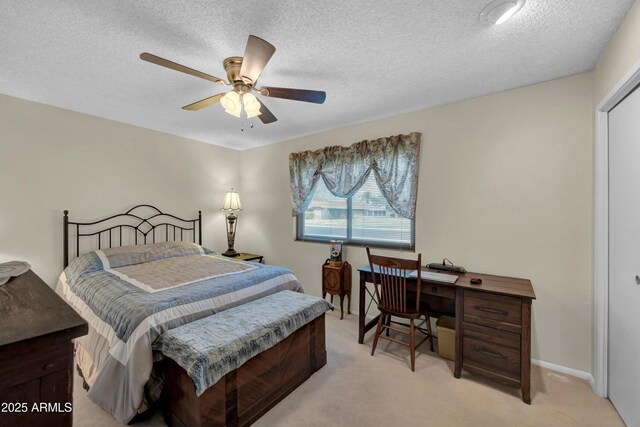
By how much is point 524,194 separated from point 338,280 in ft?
6.93

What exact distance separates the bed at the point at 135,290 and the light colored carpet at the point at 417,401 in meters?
0.32

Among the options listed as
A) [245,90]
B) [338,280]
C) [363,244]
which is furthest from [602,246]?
[245,90]

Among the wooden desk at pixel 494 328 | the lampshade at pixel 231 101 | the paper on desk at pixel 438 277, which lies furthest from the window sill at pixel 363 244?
the lampshade at pixel 231 101

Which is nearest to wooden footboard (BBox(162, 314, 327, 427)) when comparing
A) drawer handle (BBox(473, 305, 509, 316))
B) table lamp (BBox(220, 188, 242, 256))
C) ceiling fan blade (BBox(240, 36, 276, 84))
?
drawer handle (BBox(473, 305, 509, 316))

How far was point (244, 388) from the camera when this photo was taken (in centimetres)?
175

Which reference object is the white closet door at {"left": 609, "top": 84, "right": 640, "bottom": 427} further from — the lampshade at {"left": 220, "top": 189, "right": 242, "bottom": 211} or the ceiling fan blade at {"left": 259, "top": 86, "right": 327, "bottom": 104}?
the lampshade at {"left": 220, "top": 189, "right": 242, "bottom": 211}

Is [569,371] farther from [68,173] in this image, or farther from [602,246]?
[68,173]

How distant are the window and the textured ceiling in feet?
3.86

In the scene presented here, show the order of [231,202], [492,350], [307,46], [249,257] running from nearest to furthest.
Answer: [307,46]
[492,350]
[249,257]
[231,202]

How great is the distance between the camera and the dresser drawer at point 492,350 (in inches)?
79.4

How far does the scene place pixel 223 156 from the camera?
4641 millimetres

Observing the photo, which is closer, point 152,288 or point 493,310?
point 493,310

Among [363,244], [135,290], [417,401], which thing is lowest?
[417,401]

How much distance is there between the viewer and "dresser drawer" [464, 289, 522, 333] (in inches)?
79.2
